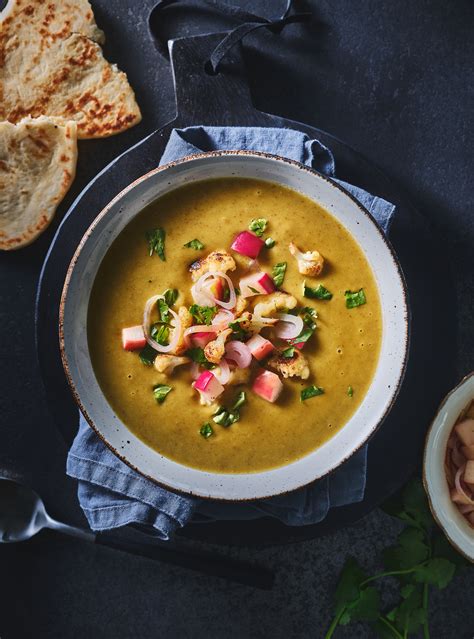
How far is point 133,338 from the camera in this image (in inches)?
114

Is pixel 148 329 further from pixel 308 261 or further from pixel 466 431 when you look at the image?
pixel 466 431

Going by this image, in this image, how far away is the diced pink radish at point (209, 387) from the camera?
2.85 m

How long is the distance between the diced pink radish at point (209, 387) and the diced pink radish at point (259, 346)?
20 cm

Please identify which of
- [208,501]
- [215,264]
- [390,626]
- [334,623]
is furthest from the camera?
[390,626]

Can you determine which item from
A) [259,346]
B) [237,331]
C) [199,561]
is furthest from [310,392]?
[199,561]

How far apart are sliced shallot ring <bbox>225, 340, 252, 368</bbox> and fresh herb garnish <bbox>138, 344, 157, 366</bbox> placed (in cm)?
31

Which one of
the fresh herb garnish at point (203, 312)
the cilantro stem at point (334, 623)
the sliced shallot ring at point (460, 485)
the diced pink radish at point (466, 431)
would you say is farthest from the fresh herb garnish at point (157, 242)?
the cilantro stem at point (334, 623)

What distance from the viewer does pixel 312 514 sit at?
3.09 m

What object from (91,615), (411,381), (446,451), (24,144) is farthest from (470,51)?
(91,615)

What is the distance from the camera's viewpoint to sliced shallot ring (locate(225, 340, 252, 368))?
113 inches

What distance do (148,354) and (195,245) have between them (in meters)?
0.50

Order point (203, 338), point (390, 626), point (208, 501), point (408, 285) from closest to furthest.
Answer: point (203, 338) < point (208, 501) < point (408, 285) < point (390, 626)

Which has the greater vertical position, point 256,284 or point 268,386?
point 256,284

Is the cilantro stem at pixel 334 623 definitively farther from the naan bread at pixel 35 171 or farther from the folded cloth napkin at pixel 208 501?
the naan bread at pixel 35 171
